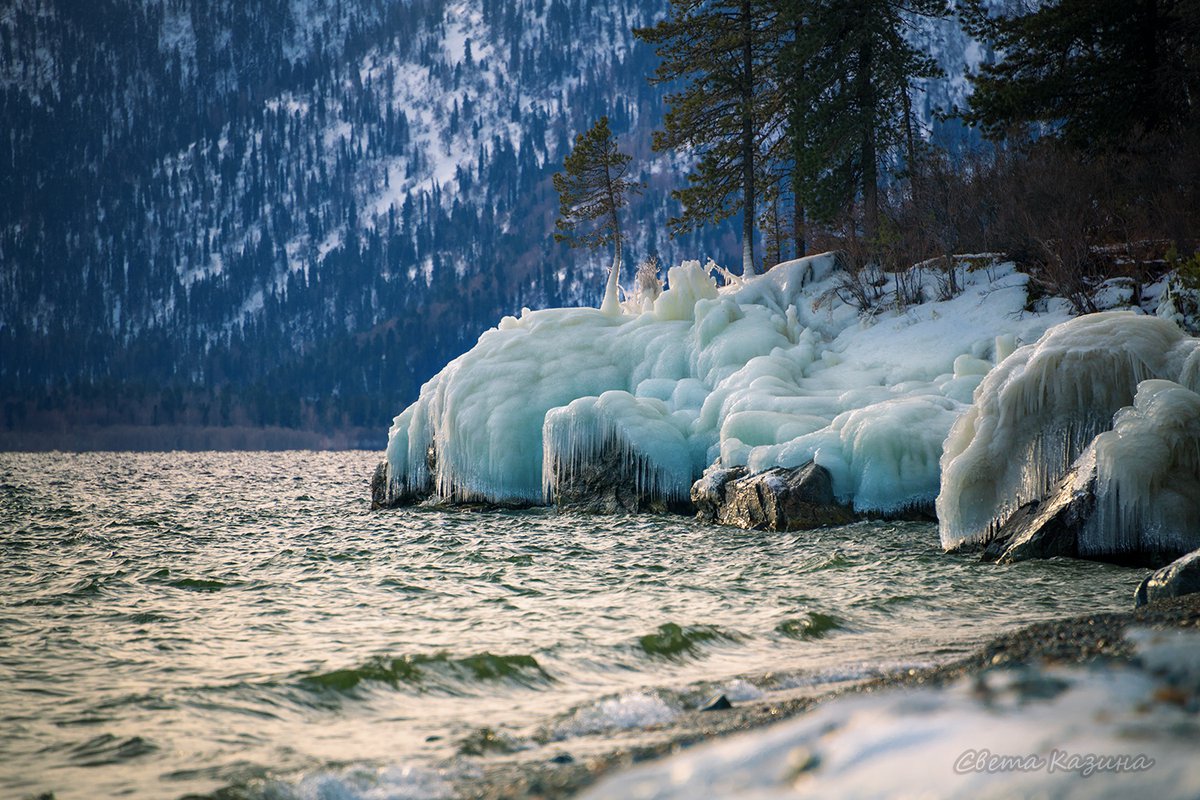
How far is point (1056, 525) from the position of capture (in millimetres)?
12258

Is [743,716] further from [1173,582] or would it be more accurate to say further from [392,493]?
[392,493]

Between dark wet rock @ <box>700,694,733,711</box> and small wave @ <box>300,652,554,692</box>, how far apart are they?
168cm

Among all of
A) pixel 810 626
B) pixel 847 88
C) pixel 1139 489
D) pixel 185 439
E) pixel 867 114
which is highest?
pixel 847 88

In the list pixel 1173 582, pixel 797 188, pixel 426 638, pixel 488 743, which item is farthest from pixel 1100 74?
pixel 488 743

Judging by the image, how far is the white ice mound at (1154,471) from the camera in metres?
11.3

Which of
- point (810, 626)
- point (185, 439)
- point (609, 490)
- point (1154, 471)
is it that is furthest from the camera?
point (185, 439)

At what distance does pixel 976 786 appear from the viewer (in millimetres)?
3625

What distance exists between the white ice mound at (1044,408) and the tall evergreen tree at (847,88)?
640 inches

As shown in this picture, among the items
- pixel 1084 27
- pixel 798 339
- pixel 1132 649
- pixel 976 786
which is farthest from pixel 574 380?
pixel 976 786

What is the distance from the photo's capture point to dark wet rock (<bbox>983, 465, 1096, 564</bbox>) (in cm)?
1210

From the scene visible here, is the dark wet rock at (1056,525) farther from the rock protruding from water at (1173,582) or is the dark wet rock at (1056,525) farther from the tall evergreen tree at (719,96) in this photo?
the tall evergreen tree at (719,96)

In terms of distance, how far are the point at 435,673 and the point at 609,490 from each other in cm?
1376

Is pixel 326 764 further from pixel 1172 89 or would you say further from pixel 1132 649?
pixel 1172 89

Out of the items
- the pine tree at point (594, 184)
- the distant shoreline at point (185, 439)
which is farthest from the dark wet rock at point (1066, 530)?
the distant shoreline at point (185, 439)
